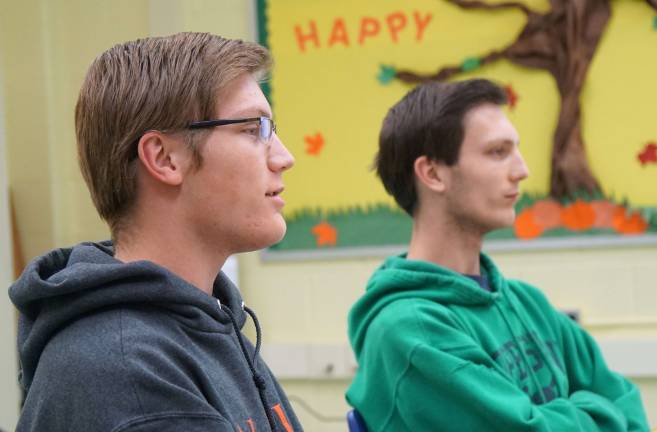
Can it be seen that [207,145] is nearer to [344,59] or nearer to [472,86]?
[472,86]

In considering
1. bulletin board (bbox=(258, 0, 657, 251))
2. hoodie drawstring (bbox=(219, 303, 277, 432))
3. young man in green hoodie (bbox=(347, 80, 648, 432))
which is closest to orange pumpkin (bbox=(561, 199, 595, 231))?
bulletin board (bbox=(258, 0, 657, 251))

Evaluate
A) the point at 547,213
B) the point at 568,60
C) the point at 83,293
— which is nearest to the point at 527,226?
the point at 547,213

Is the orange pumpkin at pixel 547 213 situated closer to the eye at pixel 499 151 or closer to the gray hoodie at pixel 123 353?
the eye at pixel 499 151

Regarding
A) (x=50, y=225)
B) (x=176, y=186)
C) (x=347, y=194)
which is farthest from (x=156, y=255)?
(x=50, y=225)

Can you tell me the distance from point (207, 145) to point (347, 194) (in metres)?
1.96

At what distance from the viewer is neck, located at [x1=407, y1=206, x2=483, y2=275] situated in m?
1.83

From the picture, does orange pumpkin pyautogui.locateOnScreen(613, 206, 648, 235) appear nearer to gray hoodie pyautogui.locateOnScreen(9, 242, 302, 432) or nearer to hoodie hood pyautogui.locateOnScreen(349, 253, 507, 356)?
hoodie hood pyautogui.locateOnScreen(349, 253, 507, 356)

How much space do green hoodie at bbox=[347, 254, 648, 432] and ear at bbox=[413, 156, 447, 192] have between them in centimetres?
17

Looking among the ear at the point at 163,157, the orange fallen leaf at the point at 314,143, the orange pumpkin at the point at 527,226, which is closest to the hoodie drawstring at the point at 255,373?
the ear at the point at 163,157

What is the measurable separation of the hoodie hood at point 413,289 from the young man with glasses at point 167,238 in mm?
661

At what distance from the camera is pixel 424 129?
1.89 m

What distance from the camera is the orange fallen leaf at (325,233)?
3.03m

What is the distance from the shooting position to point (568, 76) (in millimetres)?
2756

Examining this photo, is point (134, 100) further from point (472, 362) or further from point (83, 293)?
point (472, 362)
